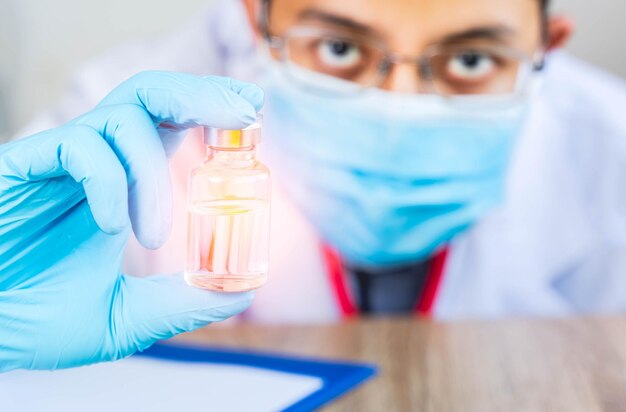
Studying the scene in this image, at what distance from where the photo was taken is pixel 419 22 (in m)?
1.54

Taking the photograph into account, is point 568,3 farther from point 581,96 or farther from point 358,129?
point 358,129

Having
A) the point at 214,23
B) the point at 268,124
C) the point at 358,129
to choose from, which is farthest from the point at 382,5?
the point at 214,23

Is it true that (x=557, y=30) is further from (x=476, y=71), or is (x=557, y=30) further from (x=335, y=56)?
(x=335, y=56)

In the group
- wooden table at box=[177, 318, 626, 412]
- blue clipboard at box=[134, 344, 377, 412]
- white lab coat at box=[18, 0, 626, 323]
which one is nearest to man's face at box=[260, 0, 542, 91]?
white lab coat at box=[18, 0, 626, 323]

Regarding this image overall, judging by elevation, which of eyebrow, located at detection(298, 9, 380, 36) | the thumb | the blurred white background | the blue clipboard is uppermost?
the thumb

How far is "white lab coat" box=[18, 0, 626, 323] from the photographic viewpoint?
6.17ft

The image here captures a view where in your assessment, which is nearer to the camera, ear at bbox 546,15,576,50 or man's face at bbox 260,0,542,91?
man's face at bbox 260,0,542,91

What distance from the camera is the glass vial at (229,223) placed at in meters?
0.78

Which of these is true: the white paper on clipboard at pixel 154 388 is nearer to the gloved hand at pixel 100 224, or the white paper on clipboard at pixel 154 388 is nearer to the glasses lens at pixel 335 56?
the gloved hand at pixel 100 224

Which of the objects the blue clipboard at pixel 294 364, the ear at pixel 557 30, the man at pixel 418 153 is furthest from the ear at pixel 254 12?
the blue clipboard at pixel 294 364

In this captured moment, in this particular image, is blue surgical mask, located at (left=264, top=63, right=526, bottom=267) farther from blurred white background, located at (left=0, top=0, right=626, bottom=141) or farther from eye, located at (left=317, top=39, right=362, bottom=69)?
blurred white background, located at (left=0, top=0, right=626, bottom=141)

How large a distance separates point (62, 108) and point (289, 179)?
0.61 metres

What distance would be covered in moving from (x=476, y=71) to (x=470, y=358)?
1.94 feet

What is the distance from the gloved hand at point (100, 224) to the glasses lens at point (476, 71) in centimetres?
84
